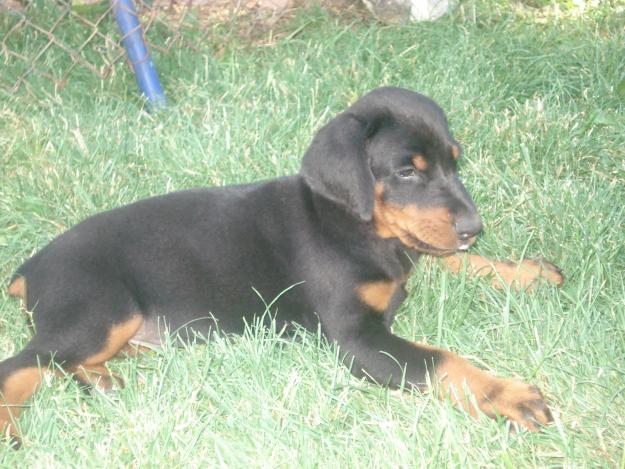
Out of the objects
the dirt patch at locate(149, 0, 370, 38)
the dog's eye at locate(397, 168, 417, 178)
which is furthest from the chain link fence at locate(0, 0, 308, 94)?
the dog's eye at locate(397, 168, 417, 178)

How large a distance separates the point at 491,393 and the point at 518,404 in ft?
0.33

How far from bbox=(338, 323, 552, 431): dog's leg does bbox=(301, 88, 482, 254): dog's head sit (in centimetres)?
41

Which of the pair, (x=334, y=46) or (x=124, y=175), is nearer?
(x=124, y=175)

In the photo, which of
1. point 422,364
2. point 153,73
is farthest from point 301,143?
point 422,364

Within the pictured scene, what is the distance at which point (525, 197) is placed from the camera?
4.14 m

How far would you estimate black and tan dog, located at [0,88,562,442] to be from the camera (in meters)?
3.21

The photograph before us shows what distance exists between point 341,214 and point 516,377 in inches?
35.5

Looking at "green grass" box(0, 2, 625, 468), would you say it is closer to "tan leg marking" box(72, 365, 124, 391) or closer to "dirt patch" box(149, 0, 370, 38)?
"tan leg marking" box(72, 365, 124, 391)

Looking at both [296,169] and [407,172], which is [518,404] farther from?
[296,169]

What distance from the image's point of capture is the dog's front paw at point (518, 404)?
2.80 metres

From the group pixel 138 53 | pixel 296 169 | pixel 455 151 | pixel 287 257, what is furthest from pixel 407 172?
pixel 138 53

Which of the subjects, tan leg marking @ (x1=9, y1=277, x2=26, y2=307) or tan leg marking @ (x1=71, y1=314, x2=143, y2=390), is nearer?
tan leg marking @ (x1=71, y1=314, x2=143, y2=390)

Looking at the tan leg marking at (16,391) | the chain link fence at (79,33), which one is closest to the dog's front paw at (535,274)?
the tan leg marking at (16,391)

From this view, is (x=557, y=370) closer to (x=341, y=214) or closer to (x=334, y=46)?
(x=341, y=214)
